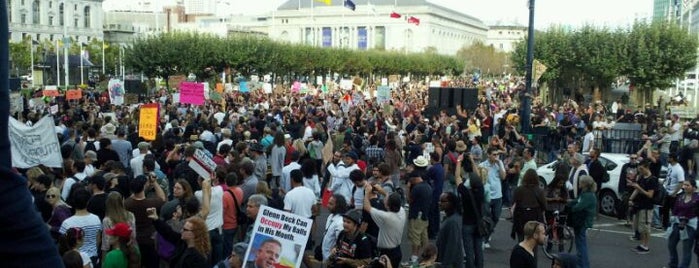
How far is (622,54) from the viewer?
42031mm

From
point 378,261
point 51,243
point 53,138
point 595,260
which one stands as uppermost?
point 51,243

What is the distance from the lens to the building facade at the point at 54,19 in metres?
101

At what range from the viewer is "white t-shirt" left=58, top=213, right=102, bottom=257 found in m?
7.43

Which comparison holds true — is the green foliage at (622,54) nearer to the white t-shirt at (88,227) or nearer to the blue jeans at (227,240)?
the blue jeans at (227,240)

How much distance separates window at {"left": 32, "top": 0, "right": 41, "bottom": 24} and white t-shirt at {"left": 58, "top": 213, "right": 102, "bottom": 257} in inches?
4144

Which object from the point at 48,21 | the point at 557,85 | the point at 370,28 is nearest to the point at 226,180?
the point at 557,85

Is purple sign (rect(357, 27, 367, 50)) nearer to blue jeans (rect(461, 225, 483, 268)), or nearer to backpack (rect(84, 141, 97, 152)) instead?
backpack (rect(84, 141, 97, 152))

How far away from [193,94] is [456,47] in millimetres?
137272

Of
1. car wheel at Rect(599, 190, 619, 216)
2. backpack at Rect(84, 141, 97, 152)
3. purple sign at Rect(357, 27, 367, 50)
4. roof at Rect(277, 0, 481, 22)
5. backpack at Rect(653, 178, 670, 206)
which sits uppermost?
roof at Rect(277, 0, 481, 22)

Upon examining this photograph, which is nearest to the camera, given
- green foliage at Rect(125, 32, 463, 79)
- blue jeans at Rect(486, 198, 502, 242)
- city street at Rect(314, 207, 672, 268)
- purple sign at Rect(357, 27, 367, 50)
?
city street at Rect(314, 207, 672, 268)

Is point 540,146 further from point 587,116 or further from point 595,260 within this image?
point 595,260

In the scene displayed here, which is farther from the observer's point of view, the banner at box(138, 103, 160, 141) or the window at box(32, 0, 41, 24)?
the window at box(32, 0, 41, 24)

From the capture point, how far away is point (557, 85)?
47562 millimetres

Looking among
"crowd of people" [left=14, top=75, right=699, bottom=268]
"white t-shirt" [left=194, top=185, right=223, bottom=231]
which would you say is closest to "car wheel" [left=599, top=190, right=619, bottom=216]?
"crowd of people" [left=14, top=75, right=699, bottom=268]
